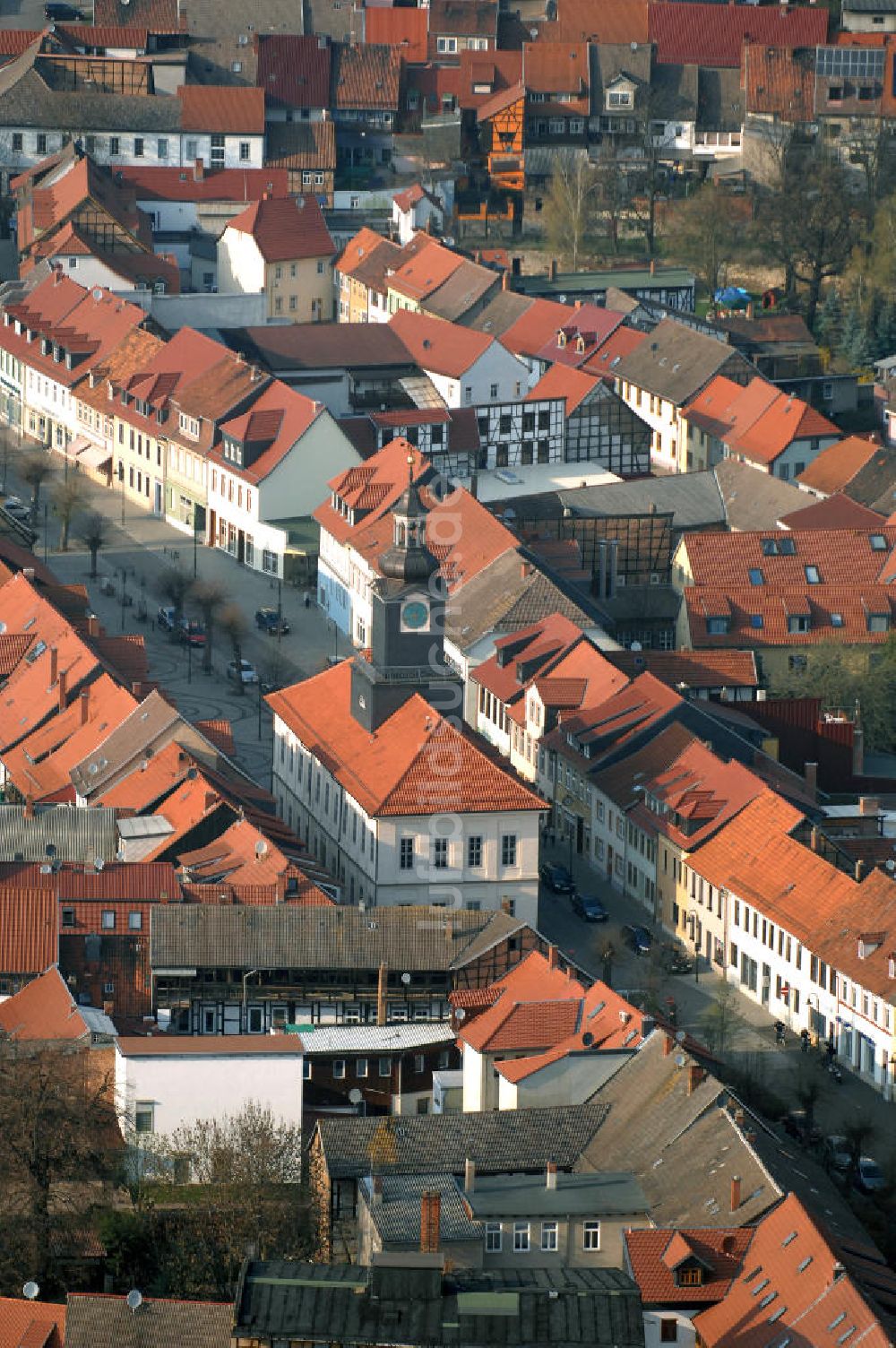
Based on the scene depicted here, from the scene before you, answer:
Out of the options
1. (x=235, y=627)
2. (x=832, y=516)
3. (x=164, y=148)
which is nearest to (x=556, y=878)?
(x=235, y=627)

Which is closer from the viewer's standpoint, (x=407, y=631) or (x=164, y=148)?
(x=407, y=631)

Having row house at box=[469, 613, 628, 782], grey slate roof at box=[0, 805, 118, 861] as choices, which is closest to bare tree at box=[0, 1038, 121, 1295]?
grey slate roof at box=[0, 805, 118, 861]

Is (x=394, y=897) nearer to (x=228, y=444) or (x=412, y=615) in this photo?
(x=412, y=615)

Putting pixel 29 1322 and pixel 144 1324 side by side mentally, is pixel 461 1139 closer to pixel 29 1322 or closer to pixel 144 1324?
pixel 144 1324

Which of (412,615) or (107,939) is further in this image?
(412,615)

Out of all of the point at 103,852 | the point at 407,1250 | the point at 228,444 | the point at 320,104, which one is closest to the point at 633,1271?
the point at 407,1250

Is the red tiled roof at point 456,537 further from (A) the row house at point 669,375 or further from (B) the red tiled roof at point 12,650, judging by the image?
(A) the row house at point 669,375
